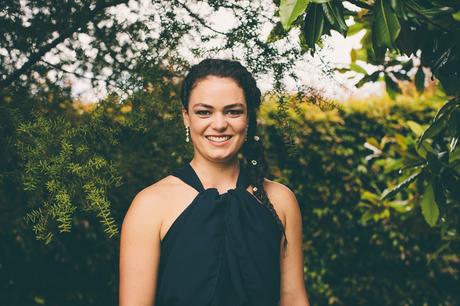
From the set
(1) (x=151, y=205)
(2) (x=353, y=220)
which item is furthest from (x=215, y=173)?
(2) (x=353, y=220)

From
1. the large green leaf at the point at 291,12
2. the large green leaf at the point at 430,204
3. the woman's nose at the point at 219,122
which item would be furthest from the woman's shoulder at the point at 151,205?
the large green leaf at the point at 430,204

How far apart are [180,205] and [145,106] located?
0.58 m

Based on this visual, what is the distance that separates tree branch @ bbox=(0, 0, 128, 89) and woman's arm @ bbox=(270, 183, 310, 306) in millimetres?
1007

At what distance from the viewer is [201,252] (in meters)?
1.96

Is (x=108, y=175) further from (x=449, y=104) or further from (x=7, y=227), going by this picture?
(x=449, y=104)

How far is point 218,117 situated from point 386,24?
2.35 ft

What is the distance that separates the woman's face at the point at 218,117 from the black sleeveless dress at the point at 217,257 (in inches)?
6.1

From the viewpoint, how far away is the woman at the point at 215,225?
6.35 ft

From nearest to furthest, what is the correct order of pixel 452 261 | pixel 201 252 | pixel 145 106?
1. pixel 201 252
2. pixel 145 106
3. pixel 452 261

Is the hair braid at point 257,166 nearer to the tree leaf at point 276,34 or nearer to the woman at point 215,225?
Result: the woman at point 215,225

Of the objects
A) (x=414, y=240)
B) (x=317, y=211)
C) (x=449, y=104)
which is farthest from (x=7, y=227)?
(x=414, y=240)

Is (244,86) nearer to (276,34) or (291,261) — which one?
(276,34)

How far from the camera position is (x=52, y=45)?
2.26 metres

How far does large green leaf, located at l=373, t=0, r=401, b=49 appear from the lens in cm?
154
